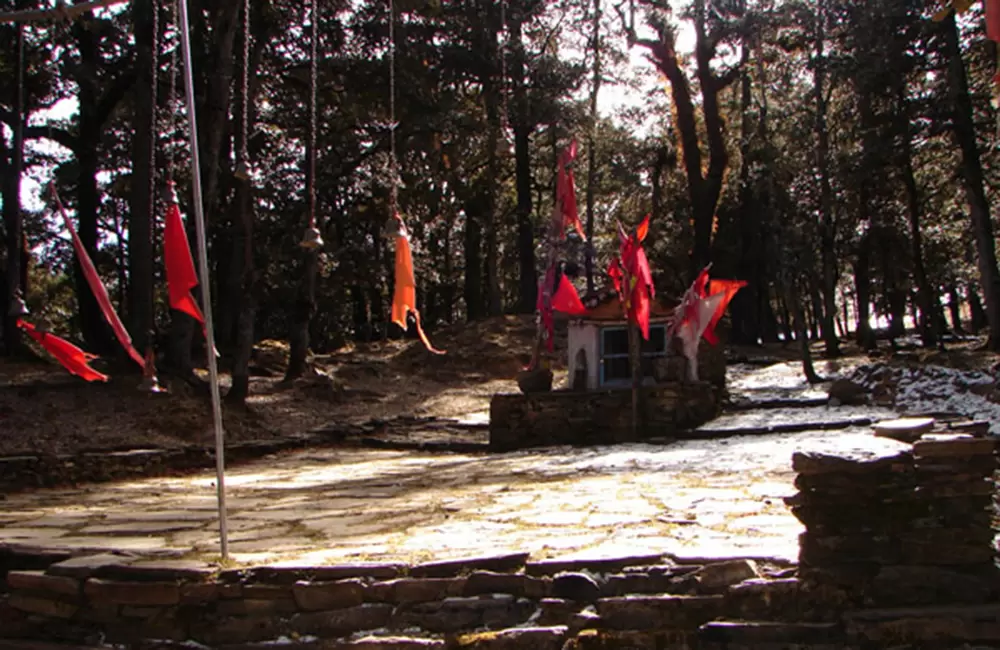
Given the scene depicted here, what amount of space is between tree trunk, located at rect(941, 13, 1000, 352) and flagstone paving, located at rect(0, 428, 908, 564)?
10.8 meters

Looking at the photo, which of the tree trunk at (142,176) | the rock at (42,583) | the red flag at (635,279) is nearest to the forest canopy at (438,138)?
the tree trunk at (142,176)

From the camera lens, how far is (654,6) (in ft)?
76.3

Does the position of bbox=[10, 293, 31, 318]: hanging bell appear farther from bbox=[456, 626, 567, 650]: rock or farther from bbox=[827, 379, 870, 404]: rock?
bbox=[827, 379, 870, 404]: rock

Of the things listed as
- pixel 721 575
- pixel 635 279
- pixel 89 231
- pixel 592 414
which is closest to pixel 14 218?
pixel 89 231

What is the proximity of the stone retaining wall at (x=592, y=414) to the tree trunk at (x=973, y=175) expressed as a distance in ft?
29.2

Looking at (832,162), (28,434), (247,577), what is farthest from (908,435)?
(832,162)

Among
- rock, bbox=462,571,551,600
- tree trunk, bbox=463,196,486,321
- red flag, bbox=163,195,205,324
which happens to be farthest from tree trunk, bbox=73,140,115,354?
rock, bbox=462,571,551,600

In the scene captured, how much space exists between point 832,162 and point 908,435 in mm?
22594

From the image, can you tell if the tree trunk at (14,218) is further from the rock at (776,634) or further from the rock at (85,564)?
the rock at (776,634)

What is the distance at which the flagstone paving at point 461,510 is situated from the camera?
5145mm

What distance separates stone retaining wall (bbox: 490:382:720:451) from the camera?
13773mm

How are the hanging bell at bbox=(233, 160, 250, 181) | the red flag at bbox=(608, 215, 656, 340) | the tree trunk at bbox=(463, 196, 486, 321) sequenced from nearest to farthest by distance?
1. the hanging bell at bbox=(233, 160, 250, 181)
2. the red flag at bbox=(608, 215, 656, 340)
3. the tree trunk at bbox=(463, 196, 486, 321)

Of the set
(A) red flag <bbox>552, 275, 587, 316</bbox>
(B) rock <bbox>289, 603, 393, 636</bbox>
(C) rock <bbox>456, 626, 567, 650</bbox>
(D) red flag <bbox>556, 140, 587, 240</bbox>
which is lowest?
(C) rock <bbox>456, 626, 567, 650</bbox>

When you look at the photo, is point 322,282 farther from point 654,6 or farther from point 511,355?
point 654,6
